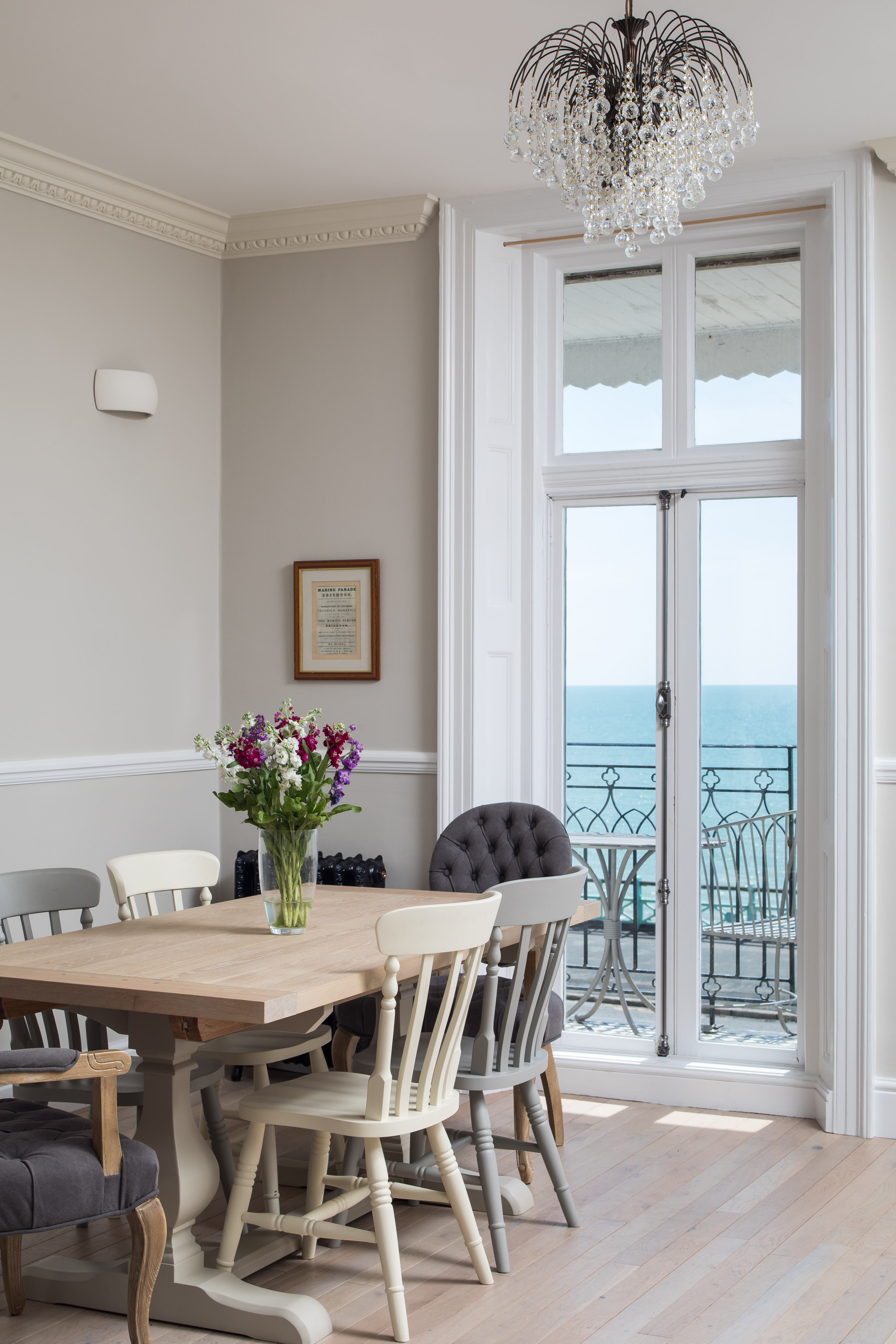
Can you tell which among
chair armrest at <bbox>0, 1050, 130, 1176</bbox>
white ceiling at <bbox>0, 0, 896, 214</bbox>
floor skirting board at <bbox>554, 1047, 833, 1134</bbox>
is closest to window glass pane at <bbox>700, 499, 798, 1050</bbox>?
floor skirting board at <bbox>554, 1047, 833, 1134</bbox>

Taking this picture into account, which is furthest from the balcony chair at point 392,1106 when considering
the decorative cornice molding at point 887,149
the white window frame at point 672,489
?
the decorative cornice molding at point 887,149

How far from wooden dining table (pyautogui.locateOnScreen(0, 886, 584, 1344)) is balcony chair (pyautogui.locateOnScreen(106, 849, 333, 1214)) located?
19 cm

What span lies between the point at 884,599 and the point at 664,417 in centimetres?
108

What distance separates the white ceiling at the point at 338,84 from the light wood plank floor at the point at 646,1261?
324cm

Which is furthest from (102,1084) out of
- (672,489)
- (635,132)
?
(672,489)

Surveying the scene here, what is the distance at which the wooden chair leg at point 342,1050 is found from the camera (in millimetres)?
3783

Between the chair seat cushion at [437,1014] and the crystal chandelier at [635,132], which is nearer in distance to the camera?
the crystal chandelier at [635,132]

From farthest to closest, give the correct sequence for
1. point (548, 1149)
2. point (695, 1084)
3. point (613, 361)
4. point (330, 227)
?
point (330, 227) → point (613, 361) → point (695, 1084) → point (548, 1149)

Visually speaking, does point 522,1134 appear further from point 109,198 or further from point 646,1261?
point 109,198

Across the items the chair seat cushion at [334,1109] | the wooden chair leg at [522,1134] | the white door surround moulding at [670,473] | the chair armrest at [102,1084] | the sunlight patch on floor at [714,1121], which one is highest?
the white door surround moulding at [670,473]

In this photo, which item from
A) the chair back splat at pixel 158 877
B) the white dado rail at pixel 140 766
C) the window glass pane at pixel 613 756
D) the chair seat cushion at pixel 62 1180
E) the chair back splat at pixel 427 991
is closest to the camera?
the chair seat cushion at pixel 62 1180

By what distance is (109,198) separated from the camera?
4723 mm

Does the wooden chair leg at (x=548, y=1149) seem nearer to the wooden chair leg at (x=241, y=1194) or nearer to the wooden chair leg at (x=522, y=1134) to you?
the wooden chair leg at (x=522, y=1134)

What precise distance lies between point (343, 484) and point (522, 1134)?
2.52m
